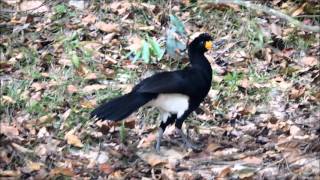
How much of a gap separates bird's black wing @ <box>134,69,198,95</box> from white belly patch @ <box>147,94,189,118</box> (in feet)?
0.24

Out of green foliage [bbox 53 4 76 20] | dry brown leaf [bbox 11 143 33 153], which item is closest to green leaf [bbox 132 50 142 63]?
green foliage [bbox 53 4 76 20]

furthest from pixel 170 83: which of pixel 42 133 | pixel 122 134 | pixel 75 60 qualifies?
pixel 75 60

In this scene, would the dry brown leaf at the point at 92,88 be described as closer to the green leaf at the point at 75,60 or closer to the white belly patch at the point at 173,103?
the green leaf at the point at 75,60

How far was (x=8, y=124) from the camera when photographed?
538cm

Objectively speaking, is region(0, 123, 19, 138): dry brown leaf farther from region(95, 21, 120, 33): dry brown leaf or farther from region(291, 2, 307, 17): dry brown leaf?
region(291, 2, 307, 17): dry brown leaf

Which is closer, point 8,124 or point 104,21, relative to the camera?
point 8,124

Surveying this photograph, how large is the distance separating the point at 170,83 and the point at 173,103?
20cm

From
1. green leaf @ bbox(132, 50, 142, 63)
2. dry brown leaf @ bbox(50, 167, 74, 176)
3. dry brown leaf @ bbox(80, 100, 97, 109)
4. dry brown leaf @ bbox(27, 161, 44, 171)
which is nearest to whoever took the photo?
dry brown leaf @ bbox(50, 167, 74, 176)

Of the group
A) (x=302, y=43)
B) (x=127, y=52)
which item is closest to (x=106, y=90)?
(x=127, y=52)

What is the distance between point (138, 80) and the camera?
6270 millimetres

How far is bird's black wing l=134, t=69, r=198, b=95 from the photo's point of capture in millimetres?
4730

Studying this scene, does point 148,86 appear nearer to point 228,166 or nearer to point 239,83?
point 228,166

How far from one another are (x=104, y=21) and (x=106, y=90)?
4.87ft

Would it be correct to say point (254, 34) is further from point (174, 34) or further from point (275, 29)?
point (174, 34)
